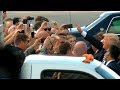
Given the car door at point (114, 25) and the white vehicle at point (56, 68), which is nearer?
the white vehicle at point (56, 68)

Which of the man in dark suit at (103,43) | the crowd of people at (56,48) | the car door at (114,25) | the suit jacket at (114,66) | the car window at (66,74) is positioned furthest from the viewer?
the car door at (114,25)

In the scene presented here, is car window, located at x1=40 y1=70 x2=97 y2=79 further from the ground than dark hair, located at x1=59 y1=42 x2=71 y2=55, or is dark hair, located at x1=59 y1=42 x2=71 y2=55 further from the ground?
dark hair, located at x1=59 y1=42 x2=71 y2=55

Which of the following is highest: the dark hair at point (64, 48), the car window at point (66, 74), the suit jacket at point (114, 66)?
the dark hair at point (64, 48)

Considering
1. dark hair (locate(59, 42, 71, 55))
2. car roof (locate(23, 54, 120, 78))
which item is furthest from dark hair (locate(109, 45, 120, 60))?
car roof (locate(23, 54, 120, 78))

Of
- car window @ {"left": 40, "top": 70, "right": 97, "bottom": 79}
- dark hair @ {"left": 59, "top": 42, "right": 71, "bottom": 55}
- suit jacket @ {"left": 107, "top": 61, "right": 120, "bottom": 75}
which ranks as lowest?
suit jacket @ {"left": 107, "top": 61, "right": 120, "bottom": 75}

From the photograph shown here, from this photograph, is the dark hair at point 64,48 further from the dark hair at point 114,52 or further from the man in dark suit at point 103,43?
the man in dark suit at point 103,43

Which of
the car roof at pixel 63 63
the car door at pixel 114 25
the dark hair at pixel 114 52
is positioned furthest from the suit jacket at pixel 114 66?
the car door at pixel 114 25

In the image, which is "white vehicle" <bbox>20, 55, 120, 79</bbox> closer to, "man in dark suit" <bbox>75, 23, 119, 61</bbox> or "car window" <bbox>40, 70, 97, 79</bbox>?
"car window" <bbox>40, 70, 97, 79</bbox>

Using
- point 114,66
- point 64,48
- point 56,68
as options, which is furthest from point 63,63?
point 64,48
